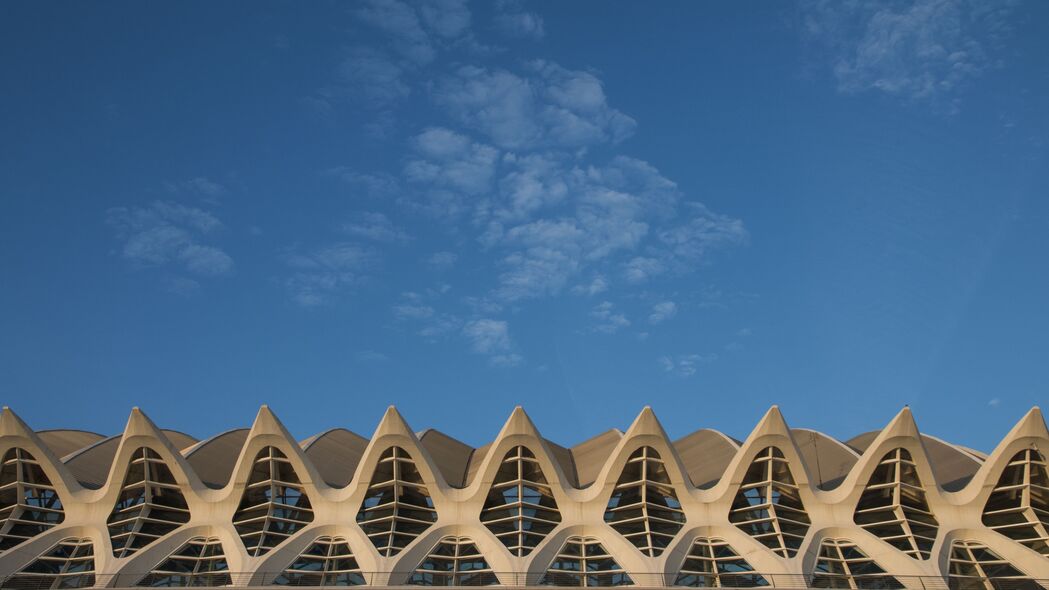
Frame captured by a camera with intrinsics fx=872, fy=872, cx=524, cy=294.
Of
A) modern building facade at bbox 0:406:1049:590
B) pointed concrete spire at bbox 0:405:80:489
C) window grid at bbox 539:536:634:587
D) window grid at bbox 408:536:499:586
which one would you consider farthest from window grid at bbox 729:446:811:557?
pointed concrete spire at bbox 0:405:80:489

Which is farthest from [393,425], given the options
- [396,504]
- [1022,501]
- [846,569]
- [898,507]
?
[1022,501]

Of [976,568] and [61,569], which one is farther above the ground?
[61,569]

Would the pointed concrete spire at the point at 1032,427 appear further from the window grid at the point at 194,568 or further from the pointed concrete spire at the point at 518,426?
the window grid at the point at 194,568

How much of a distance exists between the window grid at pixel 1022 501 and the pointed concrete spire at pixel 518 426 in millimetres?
20511

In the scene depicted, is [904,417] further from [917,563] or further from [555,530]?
[555,530]

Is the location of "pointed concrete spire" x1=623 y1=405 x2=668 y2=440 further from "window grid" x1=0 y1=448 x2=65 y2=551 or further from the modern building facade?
"window grid" x1=0 y1=448 x2=65 y2=551

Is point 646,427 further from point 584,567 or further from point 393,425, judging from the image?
point 393,425

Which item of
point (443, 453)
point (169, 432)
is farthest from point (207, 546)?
point (169, 432)

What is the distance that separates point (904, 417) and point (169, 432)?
4402 centimetres

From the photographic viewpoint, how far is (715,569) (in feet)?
116

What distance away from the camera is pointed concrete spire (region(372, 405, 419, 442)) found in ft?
126

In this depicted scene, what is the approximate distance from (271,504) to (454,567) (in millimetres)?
8720

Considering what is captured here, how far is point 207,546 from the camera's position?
36844 mm

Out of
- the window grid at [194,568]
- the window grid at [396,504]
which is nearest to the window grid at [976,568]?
the window grid at [396,504]
